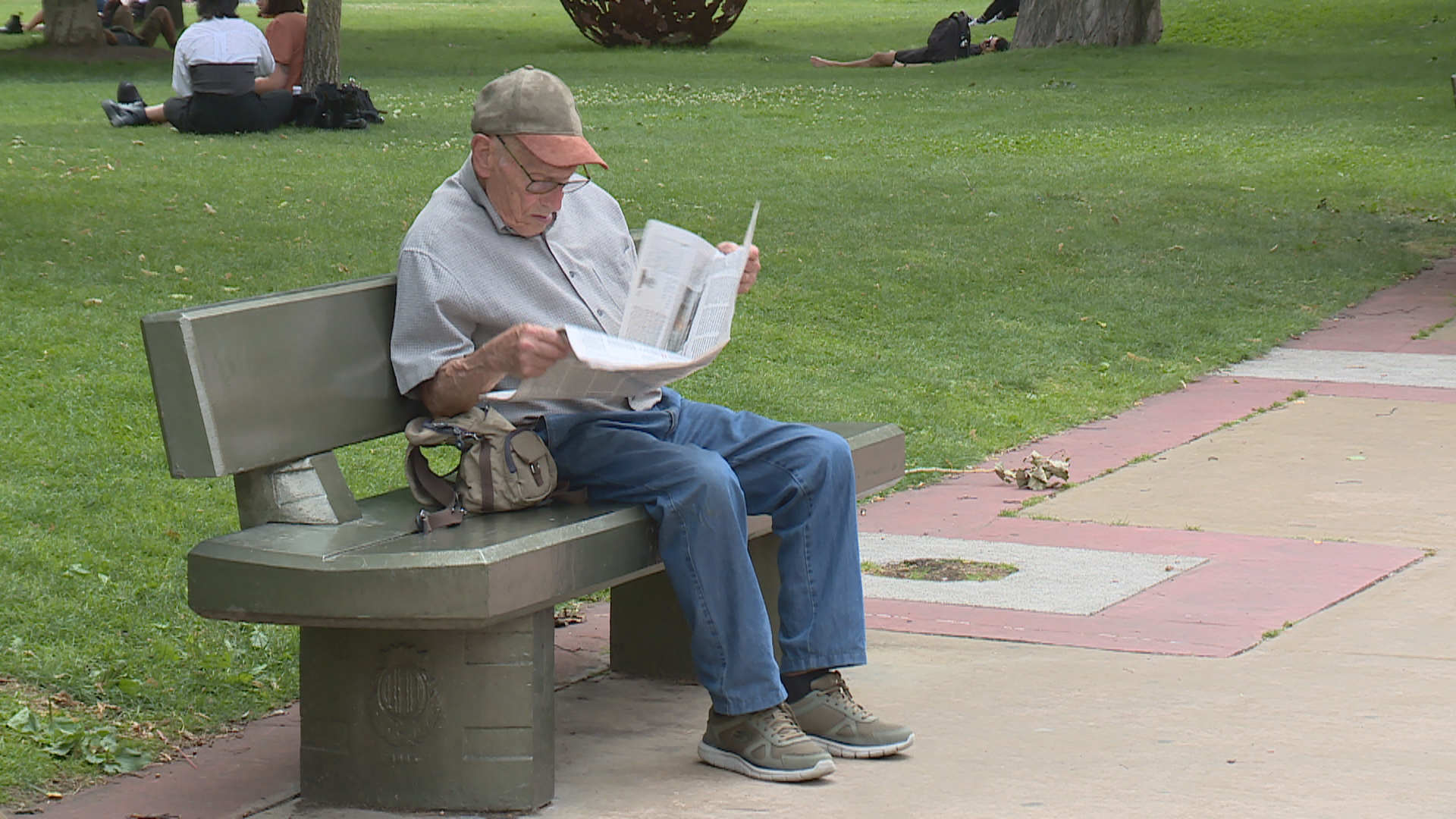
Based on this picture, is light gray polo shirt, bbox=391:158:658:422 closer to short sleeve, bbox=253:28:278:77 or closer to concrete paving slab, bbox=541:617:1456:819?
concrete paving slab, bbox=541:617:1456:819

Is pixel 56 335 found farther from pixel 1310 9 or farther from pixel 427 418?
pixel 1310 9

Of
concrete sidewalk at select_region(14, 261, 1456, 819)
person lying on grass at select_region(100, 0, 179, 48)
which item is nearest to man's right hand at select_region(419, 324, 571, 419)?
concrete sidewalk at select_region(14, 261, 1456, 819)

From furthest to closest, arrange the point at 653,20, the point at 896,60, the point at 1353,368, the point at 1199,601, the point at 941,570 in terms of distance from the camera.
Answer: the point at 653,20, the point at 896,60, the point at 1353,368, the point at 941,570, the point at 1199,601

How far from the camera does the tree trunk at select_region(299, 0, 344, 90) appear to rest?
55.8ft

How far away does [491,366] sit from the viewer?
3.74 meters

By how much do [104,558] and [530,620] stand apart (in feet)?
6.42

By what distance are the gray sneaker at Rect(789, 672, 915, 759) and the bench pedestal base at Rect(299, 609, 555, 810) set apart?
0.60 metres

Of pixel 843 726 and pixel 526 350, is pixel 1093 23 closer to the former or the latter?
pixel 843 726

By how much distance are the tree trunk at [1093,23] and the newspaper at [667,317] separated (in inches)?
939

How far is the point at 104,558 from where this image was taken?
512 centimetres

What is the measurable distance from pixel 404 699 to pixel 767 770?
732mm

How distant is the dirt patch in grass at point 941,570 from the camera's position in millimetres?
5438

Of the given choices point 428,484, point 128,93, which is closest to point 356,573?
point 428,484

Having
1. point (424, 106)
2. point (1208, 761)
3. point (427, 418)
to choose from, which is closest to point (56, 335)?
point (427, 418)
